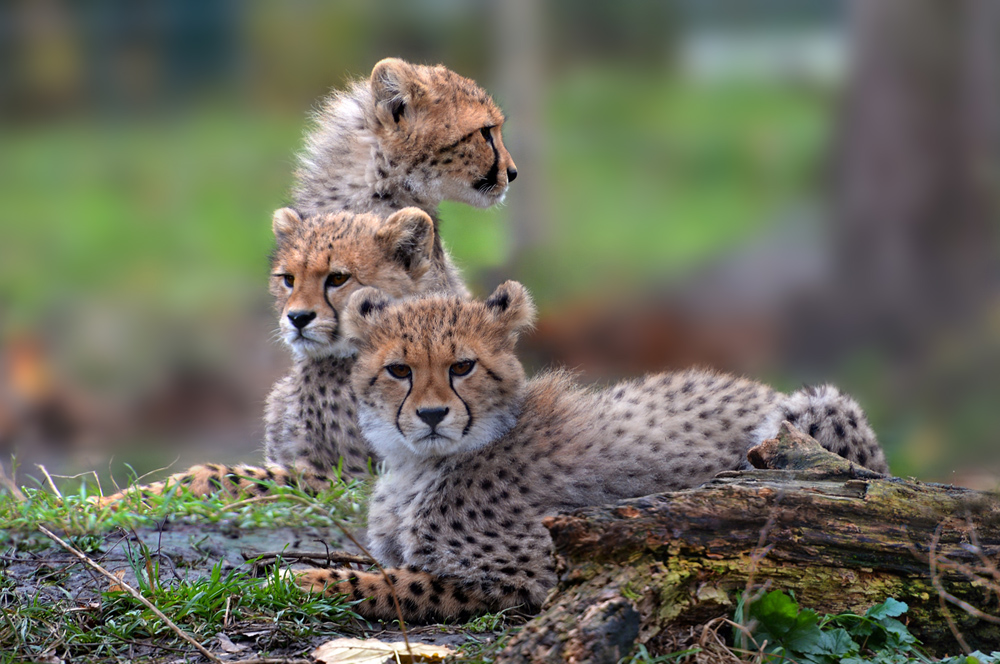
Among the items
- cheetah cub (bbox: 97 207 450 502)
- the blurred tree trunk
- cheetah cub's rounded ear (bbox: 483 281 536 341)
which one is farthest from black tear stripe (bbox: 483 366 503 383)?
the blurred tree trunk

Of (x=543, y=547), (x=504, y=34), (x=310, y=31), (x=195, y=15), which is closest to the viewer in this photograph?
(x=543, y=547)

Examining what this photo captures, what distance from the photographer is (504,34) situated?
353 inches

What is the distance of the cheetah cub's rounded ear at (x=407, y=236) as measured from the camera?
3.77 meters

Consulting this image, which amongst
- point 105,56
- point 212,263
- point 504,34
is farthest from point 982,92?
point 105,56

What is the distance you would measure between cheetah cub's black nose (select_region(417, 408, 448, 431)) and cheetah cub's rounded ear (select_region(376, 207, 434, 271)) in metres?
0.98

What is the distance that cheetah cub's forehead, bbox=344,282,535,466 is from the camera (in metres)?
2.99

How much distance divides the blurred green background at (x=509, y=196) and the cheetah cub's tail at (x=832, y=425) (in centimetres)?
275

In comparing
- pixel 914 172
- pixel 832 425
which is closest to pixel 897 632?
pixel 832 425

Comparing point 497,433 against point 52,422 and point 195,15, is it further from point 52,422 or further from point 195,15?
point 195,15

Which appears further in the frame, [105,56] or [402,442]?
[105,56]

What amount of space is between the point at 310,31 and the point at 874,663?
971cm

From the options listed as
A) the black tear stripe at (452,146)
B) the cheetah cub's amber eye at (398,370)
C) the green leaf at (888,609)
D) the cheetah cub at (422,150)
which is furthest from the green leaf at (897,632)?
the black tear stripe at (452,146)

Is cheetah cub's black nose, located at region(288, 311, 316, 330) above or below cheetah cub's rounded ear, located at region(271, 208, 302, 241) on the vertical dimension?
below

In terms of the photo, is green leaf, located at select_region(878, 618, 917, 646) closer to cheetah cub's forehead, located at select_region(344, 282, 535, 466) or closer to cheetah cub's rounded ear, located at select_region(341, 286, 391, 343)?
cheetah cub's forehead, located at select_region(344, 282, 535, 466)
